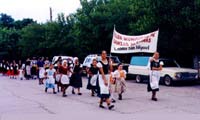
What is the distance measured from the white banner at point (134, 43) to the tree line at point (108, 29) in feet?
8.66

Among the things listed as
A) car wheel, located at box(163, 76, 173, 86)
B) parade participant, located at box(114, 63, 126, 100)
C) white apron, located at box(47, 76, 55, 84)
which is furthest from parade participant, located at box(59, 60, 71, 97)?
car wheel, located at box(163, 76, 173, 86)

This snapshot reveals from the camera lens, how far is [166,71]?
24453 millimetres

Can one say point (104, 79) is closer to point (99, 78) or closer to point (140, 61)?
point (99, 78)

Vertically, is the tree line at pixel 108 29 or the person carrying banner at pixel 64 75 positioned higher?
the tree line at pixel 108 29

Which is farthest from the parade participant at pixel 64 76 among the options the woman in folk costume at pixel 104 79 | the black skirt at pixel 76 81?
the woman in folk costume at pixel 104 79

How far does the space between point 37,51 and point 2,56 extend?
830 cm

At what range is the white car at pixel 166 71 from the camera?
23.8 metres

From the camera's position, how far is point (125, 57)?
36344 mm

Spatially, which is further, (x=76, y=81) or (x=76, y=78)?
(x=76, y=78)

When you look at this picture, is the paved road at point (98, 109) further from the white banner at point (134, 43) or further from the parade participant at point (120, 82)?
the white banner at point (134, 43)

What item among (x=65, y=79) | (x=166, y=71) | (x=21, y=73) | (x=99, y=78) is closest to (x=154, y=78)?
(x=99, y=78)

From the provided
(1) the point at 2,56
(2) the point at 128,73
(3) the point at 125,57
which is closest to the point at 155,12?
(2) the point at 128,73

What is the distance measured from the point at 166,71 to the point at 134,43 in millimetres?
2438

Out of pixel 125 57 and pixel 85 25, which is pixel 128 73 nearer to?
pixel 125 57
